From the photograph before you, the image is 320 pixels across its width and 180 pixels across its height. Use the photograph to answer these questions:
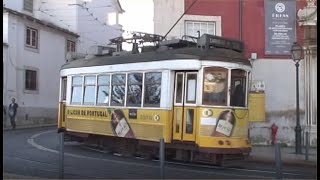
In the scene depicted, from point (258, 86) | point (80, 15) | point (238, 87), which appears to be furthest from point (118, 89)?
point (80, 15)

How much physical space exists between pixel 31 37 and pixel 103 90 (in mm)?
19822

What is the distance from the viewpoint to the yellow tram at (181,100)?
46.4 ft

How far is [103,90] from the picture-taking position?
55.7 ft

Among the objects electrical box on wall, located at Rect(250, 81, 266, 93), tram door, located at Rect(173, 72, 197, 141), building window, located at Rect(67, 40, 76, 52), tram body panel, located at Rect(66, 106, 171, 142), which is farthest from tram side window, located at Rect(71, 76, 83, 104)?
building window, located at Rect(67, 40, 76, 52)

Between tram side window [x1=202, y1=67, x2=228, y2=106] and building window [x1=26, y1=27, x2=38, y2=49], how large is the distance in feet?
75.1

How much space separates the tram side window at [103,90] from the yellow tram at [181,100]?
30 mm

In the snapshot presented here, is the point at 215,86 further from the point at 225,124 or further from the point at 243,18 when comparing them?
the point at 243,18

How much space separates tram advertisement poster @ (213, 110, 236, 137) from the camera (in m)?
14.1

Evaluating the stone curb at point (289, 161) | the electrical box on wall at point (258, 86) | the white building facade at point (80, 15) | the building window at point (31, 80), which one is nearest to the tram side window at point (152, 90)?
the stone curb at point (289, 161)

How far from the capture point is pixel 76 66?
18.4 metres

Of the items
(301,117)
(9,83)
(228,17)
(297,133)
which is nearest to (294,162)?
(297,133)

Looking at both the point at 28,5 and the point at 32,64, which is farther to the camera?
the point at 28,5

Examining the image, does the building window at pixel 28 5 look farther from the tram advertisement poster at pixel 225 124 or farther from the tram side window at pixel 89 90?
the tram advertisement poster at pixel 225 124

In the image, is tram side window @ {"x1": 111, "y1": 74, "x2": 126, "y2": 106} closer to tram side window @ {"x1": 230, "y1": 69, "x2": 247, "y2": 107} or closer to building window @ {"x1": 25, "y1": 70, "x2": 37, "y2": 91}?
tram side window @ {"x1": 230, "y1": 69, "x2": 247, "y2": 107}
